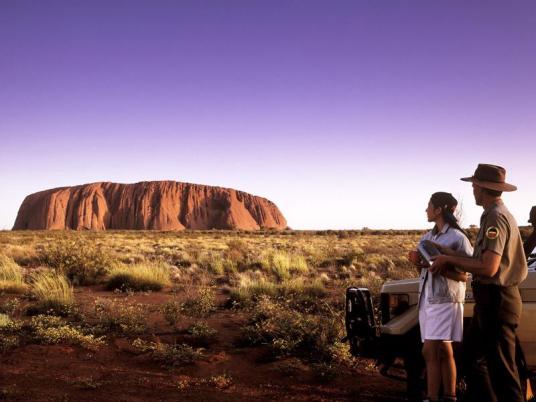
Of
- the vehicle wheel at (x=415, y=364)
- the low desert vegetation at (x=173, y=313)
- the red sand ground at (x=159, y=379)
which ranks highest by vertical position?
the vehicle wheel at (x=415, y=364)

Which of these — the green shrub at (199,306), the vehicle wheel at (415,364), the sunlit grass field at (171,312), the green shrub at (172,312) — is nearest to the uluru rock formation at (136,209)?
the sunlit grass field at (171,312)

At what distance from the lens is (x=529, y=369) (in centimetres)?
447

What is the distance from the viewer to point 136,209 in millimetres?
126938

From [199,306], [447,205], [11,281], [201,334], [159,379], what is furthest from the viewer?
[11,281]

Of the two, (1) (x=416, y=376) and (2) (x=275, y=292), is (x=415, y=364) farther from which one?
(2) (x=275, y=292)

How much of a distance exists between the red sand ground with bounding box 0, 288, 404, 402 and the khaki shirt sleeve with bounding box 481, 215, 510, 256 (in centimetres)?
256

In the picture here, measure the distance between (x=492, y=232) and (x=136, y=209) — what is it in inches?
5045

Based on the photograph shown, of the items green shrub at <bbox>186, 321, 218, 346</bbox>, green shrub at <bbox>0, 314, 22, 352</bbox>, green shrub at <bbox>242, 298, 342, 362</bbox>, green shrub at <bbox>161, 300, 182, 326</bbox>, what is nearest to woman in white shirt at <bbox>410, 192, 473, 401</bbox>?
green shrub at <bbox>242, 298, 342, 362</bbox>

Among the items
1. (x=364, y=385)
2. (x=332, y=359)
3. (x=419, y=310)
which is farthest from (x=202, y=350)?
(x=419, y=310)

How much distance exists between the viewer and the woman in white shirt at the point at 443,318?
403 centimetres

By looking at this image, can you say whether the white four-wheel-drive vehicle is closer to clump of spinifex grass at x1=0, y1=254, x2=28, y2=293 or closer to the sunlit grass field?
the sunlit grass field

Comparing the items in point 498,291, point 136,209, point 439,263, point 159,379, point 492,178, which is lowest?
point 159,379

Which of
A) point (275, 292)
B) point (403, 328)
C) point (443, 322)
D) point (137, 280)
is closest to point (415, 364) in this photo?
point (403, 328)

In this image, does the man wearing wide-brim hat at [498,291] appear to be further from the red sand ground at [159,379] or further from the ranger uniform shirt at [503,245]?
the red sand ground at [159,379]
